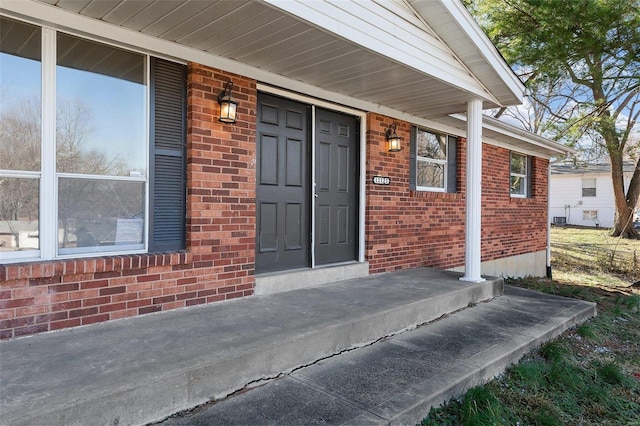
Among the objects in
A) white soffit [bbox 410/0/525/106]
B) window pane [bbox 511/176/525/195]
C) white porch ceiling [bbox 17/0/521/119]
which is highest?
white soffit [bbox 410/0/525/106]

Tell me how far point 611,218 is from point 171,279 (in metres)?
28.9

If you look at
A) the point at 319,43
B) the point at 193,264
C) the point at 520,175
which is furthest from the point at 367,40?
the point at 520,175

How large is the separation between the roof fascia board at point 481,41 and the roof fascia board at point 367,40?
0.31m

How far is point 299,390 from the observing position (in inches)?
106

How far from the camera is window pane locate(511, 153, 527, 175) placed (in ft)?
30.2

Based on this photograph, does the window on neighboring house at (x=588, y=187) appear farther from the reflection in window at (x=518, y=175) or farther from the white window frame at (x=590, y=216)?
the reflection in window at (x=518, y=175)

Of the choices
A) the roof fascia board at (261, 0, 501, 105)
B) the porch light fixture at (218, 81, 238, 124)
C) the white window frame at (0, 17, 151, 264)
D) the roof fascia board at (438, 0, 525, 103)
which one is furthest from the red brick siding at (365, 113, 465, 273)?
the white window frame at (0, 17, 151, 264)

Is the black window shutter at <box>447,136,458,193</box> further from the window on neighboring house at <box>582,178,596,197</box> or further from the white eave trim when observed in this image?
the window on neighboring house at <box>582,178,596,197</box>

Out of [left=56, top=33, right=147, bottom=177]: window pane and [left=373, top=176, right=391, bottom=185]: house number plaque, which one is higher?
[left=56, top=33, right=147, bottom=177]: window pane

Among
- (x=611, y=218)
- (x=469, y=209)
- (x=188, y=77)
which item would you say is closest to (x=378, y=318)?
(x=469, y=209)

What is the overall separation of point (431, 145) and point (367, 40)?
3533 mm

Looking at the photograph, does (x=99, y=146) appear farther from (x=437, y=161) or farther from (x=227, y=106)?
(x=437, y=161)

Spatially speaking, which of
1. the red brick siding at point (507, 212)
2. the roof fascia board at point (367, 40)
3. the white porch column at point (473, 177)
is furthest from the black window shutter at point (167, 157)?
the red brick siding at point (507, 212)

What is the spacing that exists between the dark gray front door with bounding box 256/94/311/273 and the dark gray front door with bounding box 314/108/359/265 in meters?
0.19
